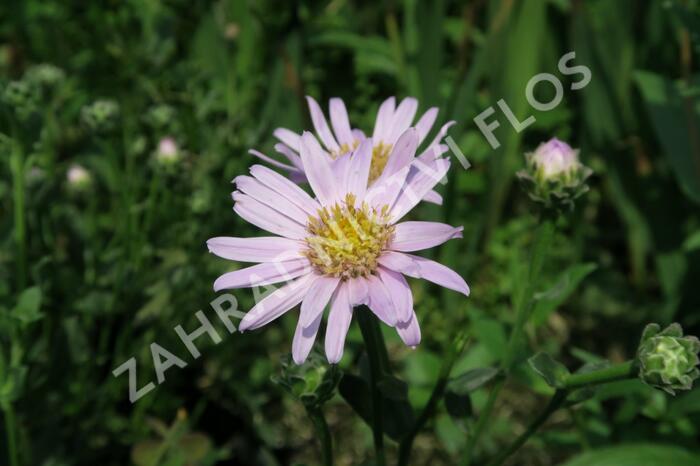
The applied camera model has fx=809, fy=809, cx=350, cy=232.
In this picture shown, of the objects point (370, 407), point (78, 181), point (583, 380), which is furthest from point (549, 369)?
point (78, 181)

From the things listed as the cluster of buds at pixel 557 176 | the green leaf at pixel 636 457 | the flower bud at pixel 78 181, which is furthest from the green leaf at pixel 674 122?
the flower bud at pixel 78 181

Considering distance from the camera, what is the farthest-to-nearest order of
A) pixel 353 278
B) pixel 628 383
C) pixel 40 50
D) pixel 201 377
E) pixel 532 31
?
1. pixel 40 50
2. pixel 532 31
3. pixel 201 377
4. pixel 628 383
5. pixel 353 278

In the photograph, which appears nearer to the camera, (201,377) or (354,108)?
(201,377)

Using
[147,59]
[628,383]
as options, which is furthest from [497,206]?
[147,59]

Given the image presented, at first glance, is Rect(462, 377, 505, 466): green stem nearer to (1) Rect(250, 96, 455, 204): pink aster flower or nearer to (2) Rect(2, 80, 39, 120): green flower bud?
(1) Rect(250, 96, 455, 204): pink aster flower

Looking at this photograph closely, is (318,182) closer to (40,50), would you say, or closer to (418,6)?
(418,6)

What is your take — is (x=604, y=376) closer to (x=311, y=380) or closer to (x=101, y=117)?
(x=311, y=380)

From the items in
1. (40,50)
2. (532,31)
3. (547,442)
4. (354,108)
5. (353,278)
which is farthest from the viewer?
(40,50)

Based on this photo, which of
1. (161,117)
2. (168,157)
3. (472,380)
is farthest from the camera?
(161,117)
